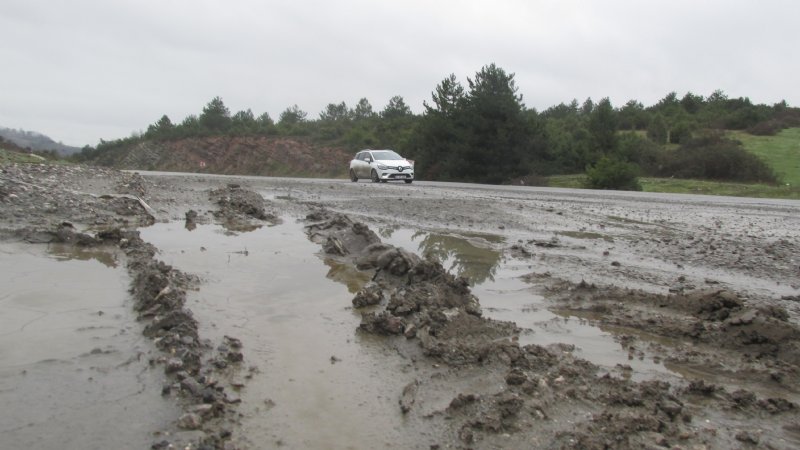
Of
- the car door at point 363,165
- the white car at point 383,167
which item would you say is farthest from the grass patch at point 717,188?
the car door at point 363,165

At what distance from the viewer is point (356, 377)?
3502 millimetres

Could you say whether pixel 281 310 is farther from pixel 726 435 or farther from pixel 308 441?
pixel 726 435

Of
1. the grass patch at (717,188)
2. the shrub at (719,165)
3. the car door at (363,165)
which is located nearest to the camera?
the grass patch at (717,188)

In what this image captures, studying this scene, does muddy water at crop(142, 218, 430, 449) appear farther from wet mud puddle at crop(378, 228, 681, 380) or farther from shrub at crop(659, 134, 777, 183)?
shrub at crop(659, 134, 777, 183)

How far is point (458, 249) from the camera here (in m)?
8.02

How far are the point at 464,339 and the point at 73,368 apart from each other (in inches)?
95.1

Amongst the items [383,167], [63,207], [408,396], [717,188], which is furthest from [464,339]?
[717,188]

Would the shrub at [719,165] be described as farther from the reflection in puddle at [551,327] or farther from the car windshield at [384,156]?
the reflection in puddle at [551,327]

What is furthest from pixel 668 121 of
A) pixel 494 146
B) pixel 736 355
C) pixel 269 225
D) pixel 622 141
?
pixel 736 355

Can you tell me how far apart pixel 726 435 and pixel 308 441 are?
1963 mm

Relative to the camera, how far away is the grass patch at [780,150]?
118ft

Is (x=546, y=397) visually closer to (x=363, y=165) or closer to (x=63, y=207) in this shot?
(x=63, y=207)

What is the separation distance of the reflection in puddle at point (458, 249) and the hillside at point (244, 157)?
46.3 meters

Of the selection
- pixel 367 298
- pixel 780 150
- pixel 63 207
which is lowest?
pixel 367 298
